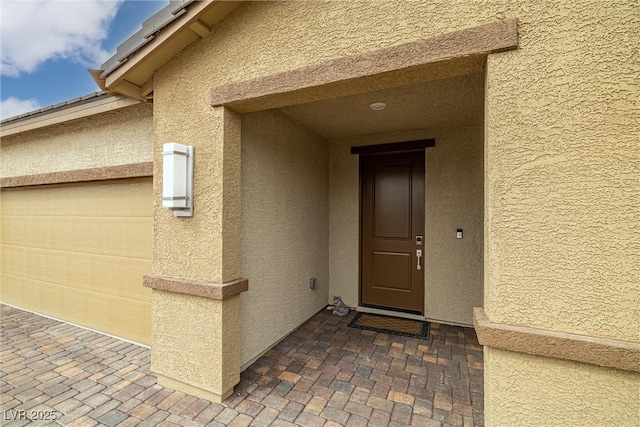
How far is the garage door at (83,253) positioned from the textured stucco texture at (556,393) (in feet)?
15.1

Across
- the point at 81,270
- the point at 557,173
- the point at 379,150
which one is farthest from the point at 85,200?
the point at 557,173

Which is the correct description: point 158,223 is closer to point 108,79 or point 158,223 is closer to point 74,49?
point 108,79

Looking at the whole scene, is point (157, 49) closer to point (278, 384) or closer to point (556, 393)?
point (278, 384)

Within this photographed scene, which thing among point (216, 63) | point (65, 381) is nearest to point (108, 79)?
point (216, 63)

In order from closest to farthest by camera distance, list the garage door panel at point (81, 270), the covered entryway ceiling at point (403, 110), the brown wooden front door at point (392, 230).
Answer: the covered entryway ceiling at point (403, 110) → the garage door panel at point (81, 270) → the brown wooden front door at point (392, 230)

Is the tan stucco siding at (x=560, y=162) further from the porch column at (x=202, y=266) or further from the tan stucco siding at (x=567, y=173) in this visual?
the porch column at (x=202, y=266)

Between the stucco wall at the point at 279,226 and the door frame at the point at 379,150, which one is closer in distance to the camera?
the stucco wall at the point at 279,226

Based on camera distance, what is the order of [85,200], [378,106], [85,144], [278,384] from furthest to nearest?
1. [85,200]
2. [85,144]
3. [378,106]
4. [278,384]

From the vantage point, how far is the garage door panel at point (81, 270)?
14.9 ft

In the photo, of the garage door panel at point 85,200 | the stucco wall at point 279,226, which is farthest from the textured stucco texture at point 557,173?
the garage door panel at point 85,200

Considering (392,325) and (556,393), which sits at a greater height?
(556,393)

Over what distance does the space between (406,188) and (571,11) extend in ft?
13.1

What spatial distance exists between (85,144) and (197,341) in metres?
4.11

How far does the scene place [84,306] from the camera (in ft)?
17.0
